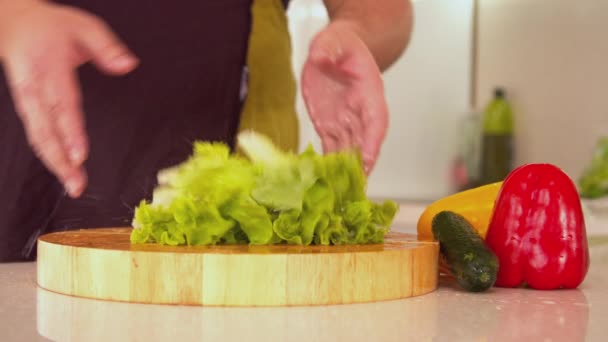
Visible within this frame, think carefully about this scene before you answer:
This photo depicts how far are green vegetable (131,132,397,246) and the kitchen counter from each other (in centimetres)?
11

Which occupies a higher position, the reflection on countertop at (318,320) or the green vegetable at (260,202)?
the green vegetable at (260,202)

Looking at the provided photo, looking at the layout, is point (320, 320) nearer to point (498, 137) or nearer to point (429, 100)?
point (498, 137)

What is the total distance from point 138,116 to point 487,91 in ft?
7.73

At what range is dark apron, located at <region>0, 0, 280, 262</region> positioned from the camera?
1751mm

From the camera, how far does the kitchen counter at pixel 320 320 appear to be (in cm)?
79

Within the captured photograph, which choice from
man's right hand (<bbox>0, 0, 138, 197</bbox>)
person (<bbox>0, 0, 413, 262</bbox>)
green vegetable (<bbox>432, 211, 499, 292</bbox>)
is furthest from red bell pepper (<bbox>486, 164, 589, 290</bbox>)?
man's right hand (<bbox>0, 0, 138, 197</bbox>)

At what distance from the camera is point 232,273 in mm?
929

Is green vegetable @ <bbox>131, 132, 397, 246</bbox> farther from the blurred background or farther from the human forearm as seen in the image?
the blurred background

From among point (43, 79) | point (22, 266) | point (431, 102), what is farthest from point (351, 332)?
point (431, 102)

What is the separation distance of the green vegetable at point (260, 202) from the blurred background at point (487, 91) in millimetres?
2168

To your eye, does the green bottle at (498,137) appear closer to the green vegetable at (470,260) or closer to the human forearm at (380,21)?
the human forearm at (380,21)

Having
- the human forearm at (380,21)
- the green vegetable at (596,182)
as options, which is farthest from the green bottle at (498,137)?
the human forearm at (380,21)

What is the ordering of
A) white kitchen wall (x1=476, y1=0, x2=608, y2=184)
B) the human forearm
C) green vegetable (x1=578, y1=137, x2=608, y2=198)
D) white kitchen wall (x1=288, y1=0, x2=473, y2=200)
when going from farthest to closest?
white kitchen wall (x1=288, y1=0, x2=473, y2=200), white kitchen wall (x1=476, y1=0, x2=608, y2=184), green vegetable (x1=578, y1=137, x2=608, y2=198), the human forearm

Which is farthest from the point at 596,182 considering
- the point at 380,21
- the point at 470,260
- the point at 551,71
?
the point at 470,260
